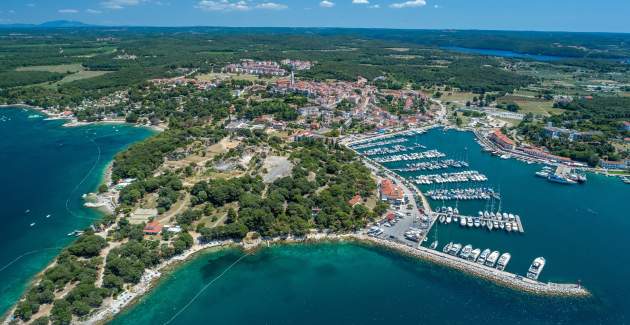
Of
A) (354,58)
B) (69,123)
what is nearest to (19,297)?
(69,123)

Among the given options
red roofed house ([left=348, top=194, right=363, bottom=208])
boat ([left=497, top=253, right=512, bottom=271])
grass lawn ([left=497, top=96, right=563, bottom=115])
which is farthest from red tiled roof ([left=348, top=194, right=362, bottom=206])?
grass lawn ([left=497, top=96, right=563, bottom=115])

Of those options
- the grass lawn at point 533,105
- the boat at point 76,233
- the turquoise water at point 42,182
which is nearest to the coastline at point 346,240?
the turquoise water at point 42,182

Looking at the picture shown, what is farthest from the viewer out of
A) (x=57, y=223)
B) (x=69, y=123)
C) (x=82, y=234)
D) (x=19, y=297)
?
(x=69, y=123)

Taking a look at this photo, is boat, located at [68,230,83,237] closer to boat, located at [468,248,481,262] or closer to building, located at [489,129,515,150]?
boat, located at [468,248,481,262]

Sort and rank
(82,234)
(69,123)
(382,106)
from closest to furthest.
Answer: (82,234) < (69,123) < (382,106)

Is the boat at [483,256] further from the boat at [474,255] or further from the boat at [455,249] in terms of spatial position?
the boat at [455,249]

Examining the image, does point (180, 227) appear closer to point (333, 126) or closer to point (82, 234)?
point (82, 234)

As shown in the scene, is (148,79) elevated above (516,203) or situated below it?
above

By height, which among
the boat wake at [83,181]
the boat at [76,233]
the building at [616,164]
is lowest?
the boat at [76,233]
